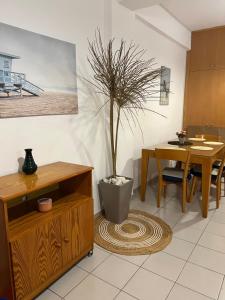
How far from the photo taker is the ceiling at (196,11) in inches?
131

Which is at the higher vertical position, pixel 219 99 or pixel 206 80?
pixel 206 80

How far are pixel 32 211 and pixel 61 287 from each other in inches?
24.6

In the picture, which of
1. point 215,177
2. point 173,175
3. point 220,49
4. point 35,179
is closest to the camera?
point 35,179

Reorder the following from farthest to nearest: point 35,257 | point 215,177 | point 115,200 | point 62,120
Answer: point 215,177
point 115,200
point 62,120
point 35,257

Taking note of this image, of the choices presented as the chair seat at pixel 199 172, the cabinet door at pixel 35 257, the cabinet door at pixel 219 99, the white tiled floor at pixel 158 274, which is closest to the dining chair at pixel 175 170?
Answer: the chair seat at pixel 199 172

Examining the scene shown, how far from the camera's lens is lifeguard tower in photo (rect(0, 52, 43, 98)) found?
1696 millimetres

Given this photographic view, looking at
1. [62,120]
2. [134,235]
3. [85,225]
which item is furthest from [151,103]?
[85,225]

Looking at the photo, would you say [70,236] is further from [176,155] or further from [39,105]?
[176,155]

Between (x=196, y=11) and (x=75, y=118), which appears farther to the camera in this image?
(x=196, y=11)

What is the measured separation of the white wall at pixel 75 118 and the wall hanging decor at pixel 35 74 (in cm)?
7

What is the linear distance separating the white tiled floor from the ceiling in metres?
2.69

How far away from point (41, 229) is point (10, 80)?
1.13 m

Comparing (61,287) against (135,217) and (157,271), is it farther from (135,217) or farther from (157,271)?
(135,217)

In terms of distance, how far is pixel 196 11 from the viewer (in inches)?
145
